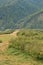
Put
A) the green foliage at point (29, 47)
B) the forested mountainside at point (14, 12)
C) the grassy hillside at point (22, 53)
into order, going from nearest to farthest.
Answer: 1. the grassy hillside at point (22, 53)
2. the green foliage at point (29, 47)
3. the forested mountainside at point (14, 12)

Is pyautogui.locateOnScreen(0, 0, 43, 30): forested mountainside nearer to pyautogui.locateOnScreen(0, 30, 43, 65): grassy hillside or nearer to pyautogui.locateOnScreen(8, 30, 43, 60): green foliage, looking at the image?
pyautogui.locateOnScreen(8, 30, 43, 60): green foliage

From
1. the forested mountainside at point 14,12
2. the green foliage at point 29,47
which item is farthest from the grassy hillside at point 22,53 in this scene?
the forested mountainside at point 14,12

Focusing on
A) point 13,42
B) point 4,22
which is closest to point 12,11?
point 4,22

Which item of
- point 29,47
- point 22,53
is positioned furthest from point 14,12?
point 29,47

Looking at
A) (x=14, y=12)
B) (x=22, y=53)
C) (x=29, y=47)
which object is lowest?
(x=22, y=53)

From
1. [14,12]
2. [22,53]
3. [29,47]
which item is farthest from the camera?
[14,12]

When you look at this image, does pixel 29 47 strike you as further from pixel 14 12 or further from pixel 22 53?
pixel 14 12

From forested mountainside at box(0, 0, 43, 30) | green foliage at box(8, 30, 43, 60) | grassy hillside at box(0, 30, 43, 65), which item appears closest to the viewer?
grassy hillside at box(0, 30, 43, 65)

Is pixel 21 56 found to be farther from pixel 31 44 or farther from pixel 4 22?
pixel 4 22

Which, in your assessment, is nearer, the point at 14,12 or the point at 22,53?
the point at 22,53

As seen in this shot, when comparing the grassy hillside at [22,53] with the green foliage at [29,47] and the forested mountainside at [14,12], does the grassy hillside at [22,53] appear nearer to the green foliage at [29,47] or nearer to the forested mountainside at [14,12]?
the green foliage at [29,47]

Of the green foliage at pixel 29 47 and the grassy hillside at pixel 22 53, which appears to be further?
the green foliage at pixel 29 47

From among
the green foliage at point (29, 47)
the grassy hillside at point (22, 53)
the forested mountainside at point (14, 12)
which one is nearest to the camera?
the grassy hillside at point (22, 53)

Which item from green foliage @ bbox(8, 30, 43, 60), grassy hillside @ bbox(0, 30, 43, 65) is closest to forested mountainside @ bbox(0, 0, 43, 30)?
green foliage @ bbox(8, 30, 43, 60)
